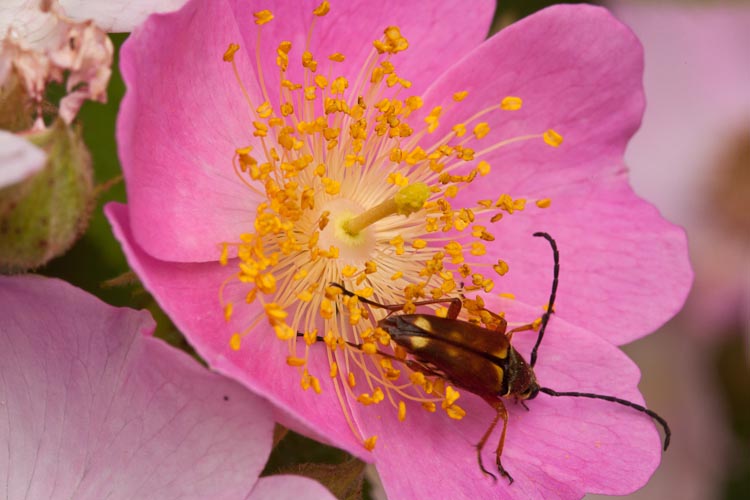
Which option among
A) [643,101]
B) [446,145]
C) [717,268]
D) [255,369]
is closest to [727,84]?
[717,268]

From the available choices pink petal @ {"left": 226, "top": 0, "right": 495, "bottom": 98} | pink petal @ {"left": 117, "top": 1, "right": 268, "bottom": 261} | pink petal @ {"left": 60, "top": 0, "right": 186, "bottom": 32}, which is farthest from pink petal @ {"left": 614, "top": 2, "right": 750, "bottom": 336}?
pink petal @ {"left": 60, "top": 0, "right": 186, "bottom": 32}

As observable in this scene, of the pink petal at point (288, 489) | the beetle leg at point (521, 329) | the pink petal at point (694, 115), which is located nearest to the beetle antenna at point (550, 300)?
the beetle leg at point (521, 329)

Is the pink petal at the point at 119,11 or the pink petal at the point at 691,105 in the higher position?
the pink petal at the point at 119,11

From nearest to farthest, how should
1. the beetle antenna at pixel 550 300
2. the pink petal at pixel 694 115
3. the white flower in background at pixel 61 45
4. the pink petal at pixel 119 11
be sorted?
the white flower in background at pixel 61 45 → the pink petal at pixel 119 11 → the beetle antenna at pixel 550 300 → the pink petal at pixel 694 115

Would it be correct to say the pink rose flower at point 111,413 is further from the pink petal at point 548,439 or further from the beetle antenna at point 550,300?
the beetle antenna at point 550,300

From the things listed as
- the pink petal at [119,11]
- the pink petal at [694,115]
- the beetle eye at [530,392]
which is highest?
the pink petal at [119,11]

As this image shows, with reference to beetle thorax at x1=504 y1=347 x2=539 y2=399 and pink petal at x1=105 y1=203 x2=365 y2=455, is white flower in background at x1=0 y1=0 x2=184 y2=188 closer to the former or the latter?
pink petal at x1=105 y1=203 x2=365 y2=455
